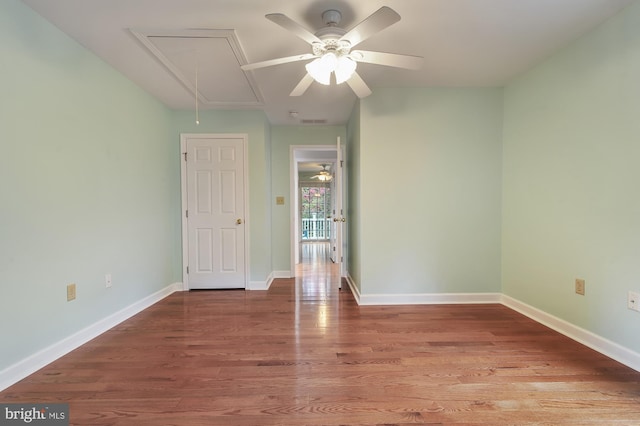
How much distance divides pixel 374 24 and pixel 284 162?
2.86 meters

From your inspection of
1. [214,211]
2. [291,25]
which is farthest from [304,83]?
[214,211]

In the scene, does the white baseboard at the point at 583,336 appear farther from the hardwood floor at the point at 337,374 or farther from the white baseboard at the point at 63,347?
the white baseboard at the point at 63,347

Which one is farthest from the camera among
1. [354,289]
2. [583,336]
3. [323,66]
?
[354,289]

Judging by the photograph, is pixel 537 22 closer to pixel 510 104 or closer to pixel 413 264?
pixel 510 104

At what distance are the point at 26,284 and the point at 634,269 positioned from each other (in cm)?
386

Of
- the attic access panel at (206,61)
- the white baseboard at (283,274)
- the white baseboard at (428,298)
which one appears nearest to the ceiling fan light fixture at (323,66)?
the attic access panel at (206,61)

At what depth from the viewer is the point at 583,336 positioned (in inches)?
80.1

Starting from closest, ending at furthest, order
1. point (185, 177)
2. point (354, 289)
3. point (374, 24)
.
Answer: point (374, 24) → point (354, 289) → point (185, 177)

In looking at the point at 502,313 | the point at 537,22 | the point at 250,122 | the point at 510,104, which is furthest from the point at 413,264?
the point at 250,122

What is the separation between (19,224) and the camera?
1.66 metres

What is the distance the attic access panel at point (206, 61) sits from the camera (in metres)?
2.01

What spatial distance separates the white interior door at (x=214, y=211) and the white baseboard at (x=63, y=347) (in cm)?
76

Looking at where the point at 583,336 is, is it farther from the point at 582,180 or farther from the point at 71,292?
the point at 71,292

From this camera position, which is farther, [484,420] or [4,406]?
[4,406]
